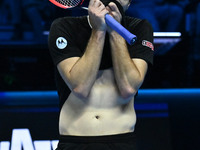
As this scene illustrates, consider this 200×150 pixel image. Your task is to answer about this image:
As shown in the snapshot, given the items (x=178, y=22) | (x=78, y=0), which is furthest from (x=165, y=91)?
(x=78, y=0)

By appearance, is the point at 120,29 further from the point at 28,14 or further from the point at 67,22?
the point at 28,14

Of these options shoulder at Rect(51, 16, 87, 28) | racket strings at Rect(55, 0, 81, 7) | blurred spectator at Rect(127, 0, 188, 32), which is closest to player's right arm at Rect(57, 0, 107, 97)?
shoulder at Rect(51, 16, 87, 28)

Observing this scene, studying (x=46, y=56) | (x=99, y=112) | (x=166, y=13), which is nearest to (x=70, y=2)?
(x=99, y=112)

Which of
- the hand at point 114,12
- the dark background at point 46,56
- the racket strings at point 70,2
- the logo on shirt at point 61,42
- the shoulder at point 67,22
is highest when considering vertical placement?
the racket strings at point 70,2

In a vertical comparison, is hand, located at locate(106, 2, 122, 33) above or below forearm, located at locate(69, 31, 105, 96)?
above

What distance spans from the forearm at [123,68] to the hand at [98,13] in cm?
7

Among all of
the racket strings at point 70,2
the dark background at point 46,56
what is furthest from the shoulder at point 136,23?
the dark background at point 46,56

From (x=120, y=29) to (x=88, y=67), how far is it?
0.75ft

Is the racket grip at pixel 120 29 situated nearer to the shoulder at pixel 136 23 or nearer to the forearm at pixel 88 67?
the forearm at pixel 88 67

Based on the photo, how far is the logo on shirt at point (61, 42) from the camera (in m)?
1.83

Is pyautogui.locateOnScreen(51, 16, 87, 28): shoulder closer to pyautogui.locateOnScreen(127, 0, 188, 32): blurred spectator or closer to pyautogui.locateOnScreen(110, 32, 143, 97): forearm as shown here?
pyautogui.locateOnScreen(110, 32, 143, 97): forearm

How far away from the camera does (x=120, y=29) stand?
163 centimetres

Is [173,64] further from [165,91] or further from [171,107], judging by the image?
[171,107]

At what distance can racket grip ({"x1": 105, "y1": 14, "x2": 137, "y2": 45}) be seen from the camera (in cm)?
157
